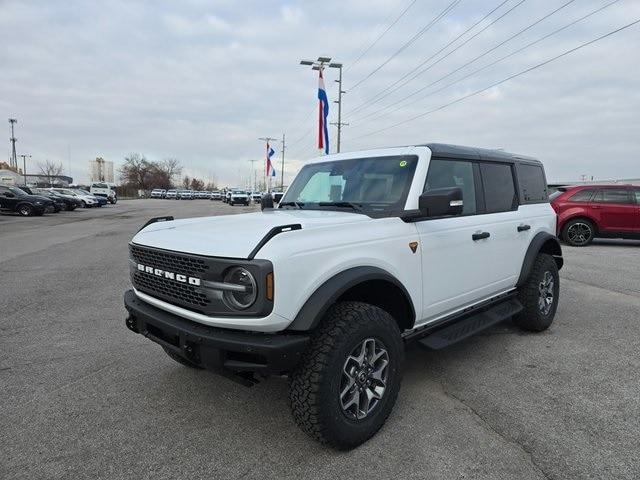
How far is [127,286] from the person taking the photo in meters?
7.20

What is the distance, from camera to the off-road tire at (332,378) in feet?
8.29

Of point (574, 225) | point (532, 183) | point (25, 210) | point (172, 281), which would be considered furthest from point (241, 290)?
point (25, 210)

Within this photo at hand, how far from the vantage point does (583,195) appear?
12383mm

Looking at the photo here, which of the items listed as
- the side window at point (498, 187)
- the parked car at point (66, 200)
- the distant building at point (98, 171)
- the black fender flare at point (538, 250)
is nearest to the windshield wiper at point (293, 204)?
the side window at point (498, 187)

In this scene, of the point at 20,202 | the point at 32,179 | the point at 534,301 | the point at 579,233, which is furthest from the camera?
the point at 32,179

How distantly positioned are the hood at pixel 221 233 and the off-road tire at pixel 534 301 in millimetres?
2553

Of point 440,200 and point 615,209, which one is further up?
point 440,200

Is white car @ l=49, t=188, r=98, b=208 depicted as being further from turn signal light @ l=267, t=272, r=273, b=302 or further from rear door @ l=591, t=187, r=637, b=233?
turn signal light @ l=267, t=272, r=273, b=302

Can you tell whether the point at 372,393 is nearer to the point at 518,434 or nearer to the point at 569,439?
the point at 518,434

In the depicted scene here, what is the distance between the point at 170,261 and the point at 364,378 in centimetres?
145

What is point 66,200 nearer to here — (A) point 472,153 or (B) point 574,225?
(B) point 574,225

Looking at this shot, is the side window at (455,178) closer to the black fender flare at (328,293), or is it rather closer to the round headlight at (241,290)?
the black fender flare at (328,293)

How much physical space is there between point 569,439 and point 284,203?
9.64ft

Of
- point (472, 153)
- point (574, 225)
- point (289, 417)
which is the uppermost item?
point (472, 153)
